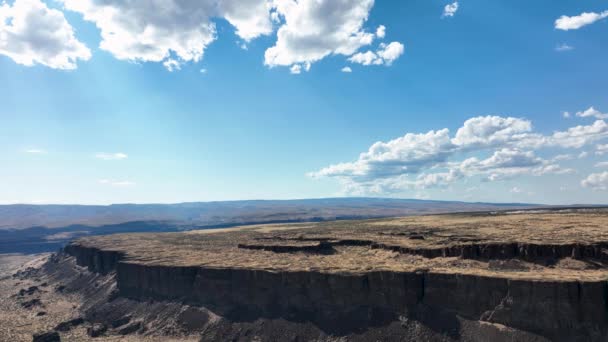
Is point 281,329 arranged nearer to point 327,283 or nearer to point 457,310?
point 327,283

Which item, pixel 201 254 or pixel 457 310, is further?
pixel 201 254

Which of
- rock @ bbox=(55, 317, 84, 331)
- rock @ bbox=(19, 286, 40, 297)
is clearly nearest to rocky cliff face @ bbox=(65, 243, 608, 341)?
A: rock @ bbox=(55, 317, 84, 331)

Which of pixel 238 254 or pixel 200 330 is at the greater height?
pixel 238 254

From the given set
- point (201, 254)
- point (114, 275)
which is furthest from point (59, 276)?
point (201, 254)

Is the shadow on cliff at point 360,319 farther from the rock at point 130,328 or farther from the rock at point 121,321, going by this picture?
the rock at point 121,321

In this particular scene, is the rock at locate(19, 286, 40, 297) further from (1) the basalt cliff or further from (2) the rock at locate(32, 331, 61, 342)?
(2) the rock at locate(32, 331, 61, 342)

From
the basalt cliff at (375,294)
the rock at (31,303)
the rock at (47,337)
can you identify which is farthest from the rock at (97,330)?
the rock at (31,303)
